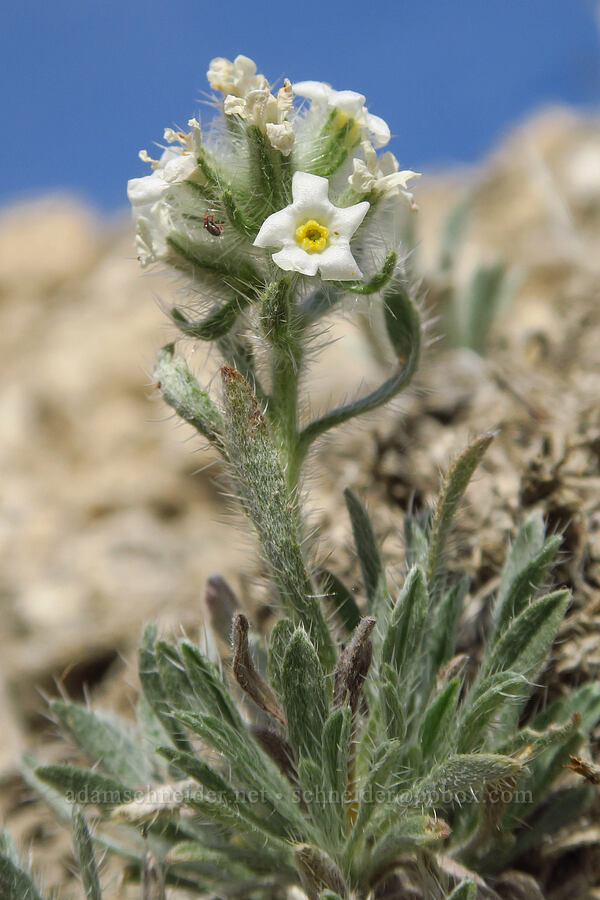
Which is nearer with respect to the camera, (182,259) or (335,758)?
(335,758)

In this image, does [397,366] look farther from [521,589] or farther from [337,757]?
[337,757]

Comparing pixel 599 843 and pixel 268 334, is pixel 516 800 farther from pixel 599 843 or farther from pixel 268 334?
pixel 268 334

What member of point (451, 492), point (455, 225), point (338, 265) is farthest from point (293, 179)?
point (455, 225)

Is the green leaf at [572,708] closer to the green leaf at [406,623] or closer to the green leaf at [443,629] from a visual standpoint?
the green leaf at [443,629]

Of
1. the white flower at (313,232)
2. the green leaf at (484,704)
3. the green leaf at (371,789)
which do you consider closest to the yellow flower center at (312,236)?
the white flower at (313,232)

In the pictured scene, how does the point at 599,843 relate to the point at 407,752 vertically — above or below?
below

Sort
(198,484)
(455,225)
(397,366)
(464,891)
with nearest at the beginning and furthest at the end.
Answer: (464,891) < (397,366) < (198,484) < (455,225)

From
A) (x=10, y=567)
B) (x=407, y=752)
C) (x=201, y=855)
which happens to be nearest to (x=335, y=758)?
(x=407, y=752)

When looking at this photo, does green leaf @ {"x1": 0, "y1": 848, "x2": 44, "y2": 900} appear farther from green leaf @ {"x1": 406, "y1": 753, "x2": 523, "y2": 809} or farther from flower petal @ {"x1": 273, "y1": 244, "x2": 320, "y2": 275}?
flower petal @ {"x1": 273, "y1": 244, "x2": 320, "y2": 275}

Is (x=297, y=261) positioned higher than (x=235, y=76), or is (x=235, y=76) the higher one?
(x=235, y=76)
